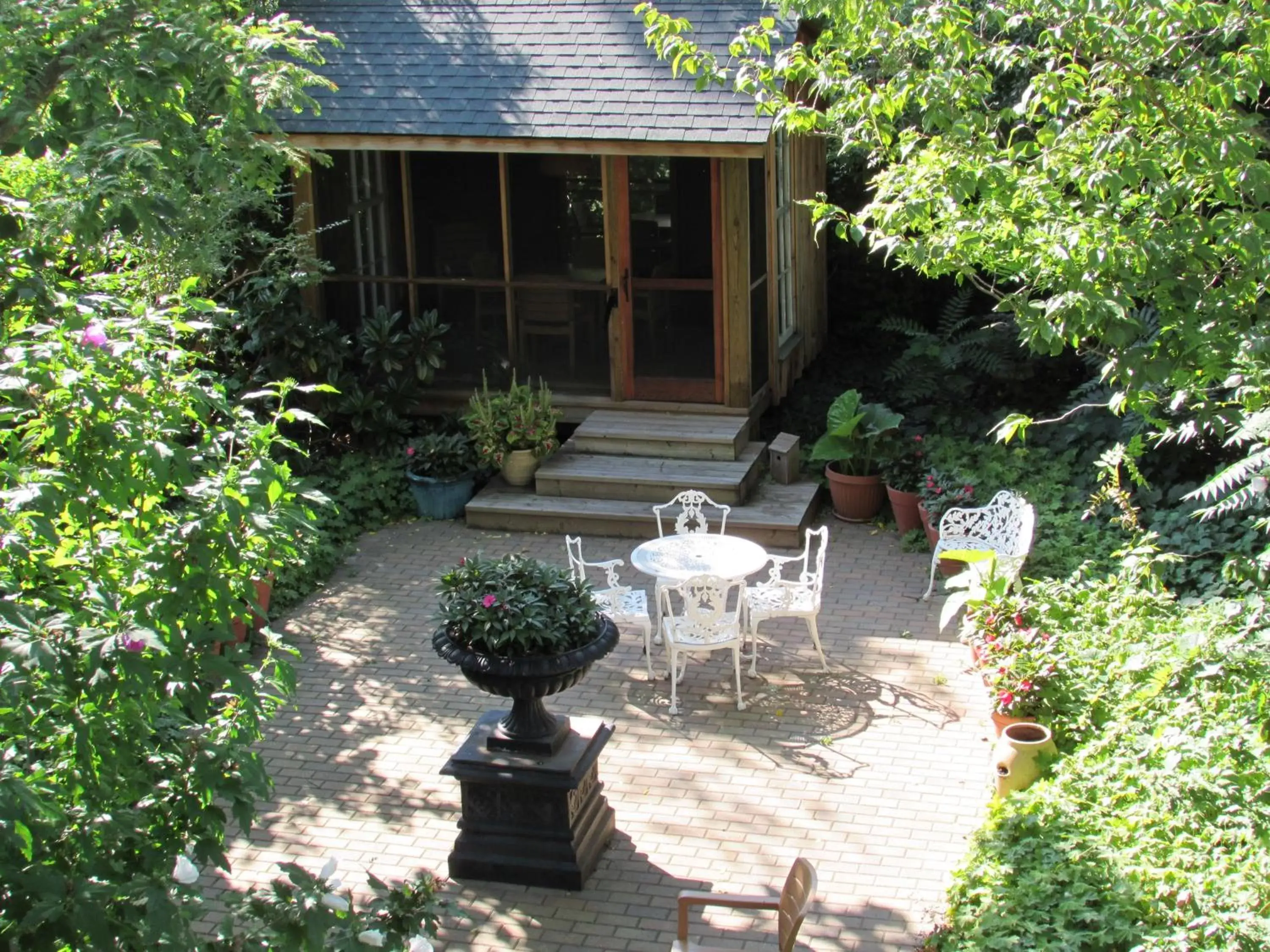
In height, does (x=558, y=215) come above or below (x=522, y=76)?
below

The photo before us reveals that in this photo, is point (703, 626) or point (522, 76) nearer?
point (703, 626)

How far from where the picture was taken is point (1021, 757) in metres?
6.98

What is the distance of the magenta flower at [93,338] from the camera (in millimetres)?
3506

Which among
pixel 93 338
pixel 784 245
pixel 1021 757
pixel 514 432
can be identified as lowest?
pixel 1021 757

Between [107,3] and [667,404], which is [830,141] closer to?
[667,404]

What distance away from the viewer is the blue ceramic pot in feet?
37.5

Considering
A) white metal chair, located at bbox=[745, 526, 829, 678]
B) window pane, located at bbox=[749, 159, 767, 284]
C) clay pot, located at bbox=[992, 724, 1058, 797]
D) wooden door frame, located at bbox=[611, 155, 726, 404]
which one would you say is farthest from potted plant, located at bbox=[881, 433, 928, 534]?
clay pot, located at bbox=[992, 724, 1058, 797]

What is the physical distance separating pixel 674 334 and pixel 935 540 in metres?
3.01

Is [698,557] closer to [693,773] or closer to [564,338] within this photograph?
[693,773]

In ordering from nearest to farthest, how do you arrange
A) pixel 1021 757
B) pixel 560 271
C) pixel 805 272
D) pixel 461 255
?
pixel 1021 757 < pixel 560 271 < pixel 461 255 < pixel 805 272

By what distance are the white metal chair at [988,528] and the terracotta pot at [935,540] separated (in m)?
0.05

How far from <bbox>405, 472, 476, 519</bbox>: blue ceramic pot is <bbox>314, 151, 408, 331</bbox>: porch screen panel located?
5.67 feet

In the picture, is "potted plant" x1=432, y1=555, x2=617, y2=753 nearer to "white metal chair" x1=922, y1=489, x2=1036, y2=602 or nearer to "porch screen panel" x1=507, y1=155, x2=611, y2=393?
"white metal chair" x1=922, y1=489, x2=1036, y2=602

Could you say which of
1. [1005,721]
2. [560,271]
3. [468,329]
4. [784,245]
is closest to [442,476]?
[468,329]
